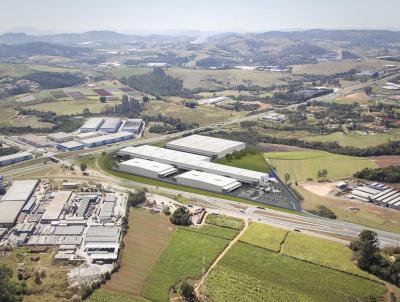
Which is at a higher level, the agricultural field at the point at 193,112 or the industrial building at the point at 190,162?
the industrial building at the point at 190,162

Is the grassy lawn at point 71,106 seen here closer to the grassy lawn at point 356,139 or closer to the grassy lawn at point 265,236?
the grassy lawn at point 356,139

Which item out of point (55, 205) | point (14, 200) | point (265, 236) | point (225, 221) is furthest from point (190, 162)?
point (14, 200)

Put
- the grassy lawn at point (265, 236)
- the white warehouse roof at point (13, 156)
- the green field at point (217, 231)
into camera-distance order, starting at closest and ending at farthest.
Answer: the grassy lawn at point (265, 236), the green field at point (217, 231), the white warehouse roof at point (13, 156)

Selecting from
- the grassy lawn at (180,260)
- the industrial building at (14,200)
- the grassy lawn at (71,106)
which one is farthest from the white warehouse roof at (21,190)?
the grassy lawn at (71,106)

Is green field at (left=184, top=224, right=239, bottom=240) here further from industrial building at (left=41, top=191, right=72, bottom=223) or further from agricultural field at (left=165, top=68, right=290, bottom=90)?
agricultural field at (left=165, top=68, right=290, bottom=90)

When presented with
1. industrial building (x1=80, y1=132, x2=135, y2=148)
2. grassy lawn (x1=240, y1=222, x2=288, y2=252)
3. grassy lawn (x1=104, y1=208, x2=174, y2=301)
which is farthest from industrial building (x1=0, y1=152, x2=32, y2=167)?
grassy lawn (x1=240, y1=222, x2=288, y2=252)

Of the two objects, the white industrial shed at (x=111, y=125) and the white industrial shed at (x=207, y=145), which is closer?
the white industrial shed at (x=207, y=145)

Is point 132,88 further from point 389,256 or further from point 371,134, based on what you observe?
point 389,256

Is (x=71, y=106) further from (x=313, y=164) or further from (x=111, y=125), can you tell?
(x=313, y=164)
